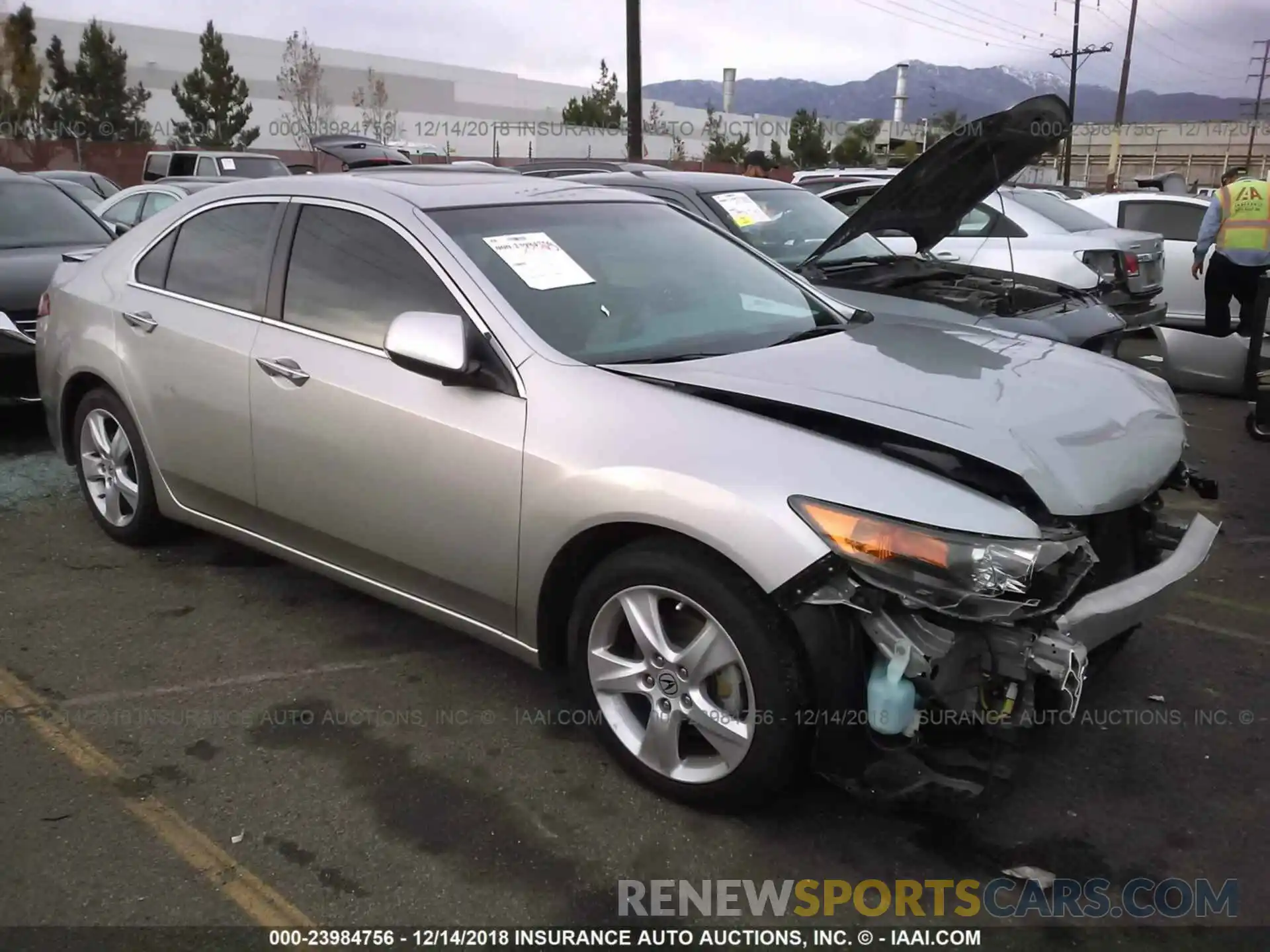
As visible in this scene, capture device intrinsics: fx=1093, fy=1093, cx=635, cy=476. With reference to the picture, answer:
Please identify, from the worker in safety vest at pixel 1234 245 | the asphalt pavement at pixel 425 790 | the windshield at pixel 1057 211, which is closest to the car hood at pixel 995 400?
the asphalt pavement at pixel 425 790

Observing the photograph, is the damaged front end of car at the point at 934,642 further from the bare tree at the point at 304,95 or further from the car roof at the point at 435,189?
the bare tree at the point at 304,95

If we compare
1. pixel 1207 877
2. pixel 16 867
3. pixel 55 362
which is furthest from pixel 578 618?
pixel 55 362

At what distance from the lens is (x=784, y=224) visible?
7.05m

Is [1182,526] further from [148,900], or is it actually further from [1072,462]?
[148,900]

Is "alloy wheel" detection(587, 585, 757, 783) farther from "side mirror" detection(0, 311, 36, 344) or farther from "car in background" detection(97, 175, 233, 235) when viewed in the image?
"car in background" detection(97, 175, 233, 235)

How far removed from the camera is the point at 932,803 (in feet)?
8.81

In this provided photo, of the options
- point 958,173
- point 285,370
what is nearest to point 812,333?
point 285,370

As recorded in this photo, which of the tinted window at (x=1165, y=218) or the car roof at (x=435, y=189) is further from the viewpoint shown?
the tinted window at (x=1165, y=218)

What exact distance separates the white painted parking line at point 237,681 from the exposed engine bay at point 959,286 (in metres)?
3.68

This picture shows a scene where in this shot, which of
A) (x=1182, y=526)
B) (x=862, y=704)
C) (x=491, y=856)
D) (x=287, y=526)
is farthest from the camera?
(x=287, y=526)

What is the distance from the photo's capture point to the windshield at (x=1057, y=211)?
925cm

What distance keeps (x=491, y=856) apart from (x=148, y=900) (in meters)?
0.83

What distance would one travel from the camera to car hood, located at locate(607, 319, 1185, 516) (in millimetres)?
2809

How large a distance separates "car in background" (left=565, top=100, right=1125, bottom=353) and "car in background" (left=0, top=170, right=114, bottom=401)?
340 centimetres
